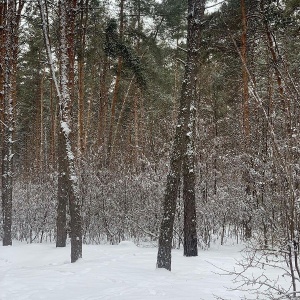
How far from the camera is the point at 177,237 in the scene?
11445 mm

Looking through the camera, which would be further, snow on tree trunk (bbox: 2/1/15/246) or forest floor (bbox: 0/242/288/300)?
snow on tree trunk (bbox: 2/1/15/246)

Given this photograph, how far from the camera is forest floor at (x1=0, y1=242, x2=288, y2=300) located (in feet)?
16.5

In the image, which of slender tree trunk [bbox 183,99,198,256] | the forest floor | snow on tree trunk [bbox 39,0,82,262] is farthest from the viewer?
slender tree trunk [bbox 183,99,198,256]

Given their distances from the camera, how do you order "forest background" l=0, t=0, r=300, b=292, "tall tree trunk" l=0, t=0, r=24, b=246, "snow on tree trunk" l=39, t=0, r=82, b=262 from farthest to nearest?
"tall tree trunk" l=0, t=0, r=24, b=246, "forest background" l=0, t=0, r=300, b=292, "snow on tree trunk" l=39, t=0, r=82, b=262

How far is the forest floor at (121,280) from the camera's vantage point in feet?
16.5

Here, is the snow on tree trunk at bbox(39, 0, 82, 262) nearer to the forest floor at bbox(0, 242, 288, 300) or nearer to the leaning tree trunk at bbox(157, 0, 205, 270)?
the forest floor at bbox(0, 242, 288, 300)

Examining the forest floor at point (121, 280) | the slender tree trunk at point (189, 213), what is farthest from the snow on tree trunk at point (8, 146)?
the slender tree trunk at point (189, 213)

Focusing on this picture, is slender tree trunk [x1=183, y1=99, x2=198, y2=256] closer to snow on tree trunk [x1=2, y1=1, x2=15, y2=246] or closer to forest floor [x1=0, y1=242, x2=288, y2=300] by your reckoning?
forest floor [x1=0, y1=242, x2=288, y2=300]

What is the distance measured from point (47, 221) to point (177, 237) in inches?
188

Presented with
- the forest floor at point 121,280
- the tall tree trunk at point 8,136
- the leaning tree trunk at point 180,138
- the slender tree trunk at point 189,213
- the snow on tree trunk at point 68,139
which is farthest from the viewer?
the tall tree trunk at point 8,136

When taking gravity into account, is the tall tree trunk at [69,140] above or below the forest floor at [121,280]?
above

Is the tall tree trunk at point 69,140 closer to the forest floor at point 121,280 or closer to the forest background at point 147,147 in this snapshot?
the forest background at point 147,147

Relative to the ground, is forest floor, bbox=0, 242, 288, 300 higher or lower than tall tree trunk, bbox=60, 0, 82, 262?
lower

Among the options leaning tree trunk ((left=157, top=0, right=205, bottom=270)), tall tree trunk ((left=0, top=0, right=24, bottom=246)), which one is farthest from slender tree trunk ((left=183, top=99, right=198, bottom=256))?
tall tree trunk ((left=0, top=0, right=24, bottom=246))
